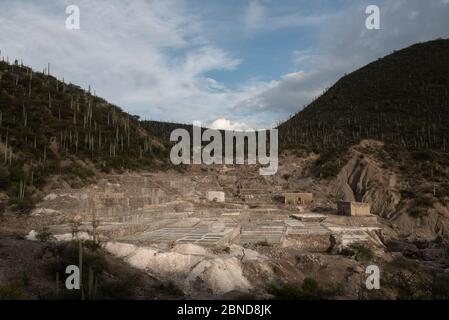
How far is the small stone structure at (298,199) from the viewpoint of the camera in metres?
28.2

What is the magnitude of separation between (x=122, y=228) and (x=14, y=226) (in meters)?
4.66

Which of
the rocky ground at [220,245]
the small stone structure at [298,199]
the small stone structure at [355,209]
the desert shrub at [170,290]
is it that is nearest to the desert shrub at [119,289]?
the rocky ground at [220,245]

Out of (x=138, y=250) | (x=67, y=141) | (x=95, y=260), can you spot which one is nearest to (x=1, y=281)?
(x=95, y=260)

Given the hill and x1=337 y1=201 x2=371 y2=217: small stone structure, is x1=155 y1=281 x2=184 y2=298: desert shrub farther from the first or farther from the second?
the hill

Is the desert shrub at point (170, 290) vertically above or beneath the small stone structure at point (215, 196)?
beneath

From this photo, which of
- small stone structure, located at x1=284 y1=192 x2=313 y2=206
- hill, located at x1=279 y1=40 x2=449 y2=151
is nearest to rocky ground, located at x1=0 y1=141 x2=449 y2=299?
small stone structure, located at x1=284 y1=192 x2=313 y2=206

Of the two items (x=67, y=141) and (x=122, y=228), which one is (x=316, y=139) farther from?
(x=122, y=228)

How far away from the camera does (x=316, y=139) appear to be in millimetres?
48750

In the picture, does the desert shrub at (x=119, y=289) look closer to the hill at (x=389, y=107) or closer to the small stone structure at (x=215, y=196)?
the small stone structure at (x=215, y=196)

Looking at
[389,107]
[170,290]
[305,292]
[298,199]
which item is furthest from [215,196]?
[389,107]

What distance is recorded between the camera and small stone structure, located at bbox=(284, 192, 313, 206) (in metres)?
28.2

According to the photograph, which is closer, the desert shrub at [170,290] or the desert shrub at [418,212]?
the desert shrub at [170,290]

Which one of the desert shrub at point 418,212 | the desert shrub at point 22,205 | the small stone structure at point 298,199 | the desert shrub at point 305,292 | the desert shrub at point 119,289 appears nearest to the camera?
the desert shrub at point 119,289

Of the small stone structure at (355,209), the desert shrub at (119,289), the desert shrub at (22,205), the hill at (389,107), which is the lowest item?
the desert shrub at (119,289)
